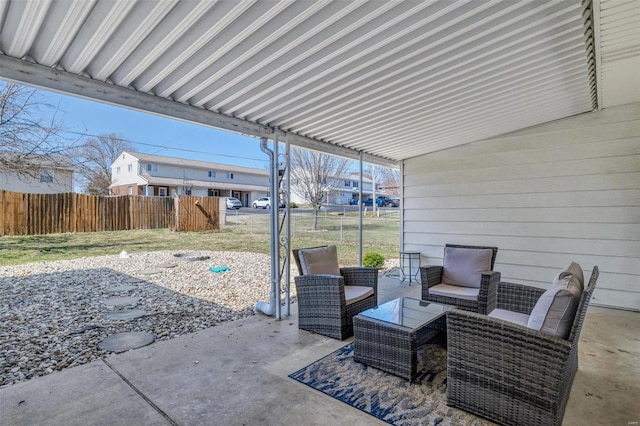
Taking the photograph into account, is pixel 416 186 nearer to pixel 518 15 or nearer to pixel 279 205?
pixel 279 205

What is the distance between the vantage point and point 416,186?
6.47 metres

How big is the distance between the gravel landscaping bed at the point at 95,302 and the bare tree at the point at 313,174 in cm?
534

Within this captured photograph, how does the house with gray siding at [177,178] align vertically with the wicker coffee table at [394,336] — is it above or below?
above

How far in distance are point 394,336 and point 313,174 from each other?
10328mm

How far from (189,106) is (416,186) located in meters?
4.58

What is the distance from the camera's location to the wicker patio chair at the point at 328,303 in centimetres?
349

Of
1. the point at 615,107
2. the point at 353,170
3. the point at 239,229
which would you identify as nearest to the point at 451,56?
the point at 615,107

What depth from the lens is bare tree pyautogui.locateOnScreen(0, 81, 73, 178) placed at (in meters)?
7.11

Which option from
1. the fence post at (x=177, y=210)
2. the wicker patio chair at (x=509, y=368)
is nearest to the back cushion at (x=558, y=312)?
the wicker patio chair at (x=509, y=368)

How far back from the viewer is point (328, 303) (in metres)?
3.54

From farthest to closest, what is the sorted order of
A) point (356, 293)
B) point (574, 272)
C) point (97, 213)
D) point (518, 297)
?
point (97, 213), point (356, 293), point (518, 297), point (574, 272)

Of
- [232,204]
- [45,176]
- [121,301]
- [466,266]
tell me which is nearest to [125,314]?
[121,301]

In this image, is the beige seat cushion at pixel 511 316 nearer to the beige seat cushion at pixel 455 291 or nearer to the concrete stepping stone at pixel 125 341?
the beige seat cushion at pixel 455 291

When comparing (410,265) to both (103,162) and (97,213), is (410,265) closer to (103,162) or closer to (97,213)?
(97,213)
